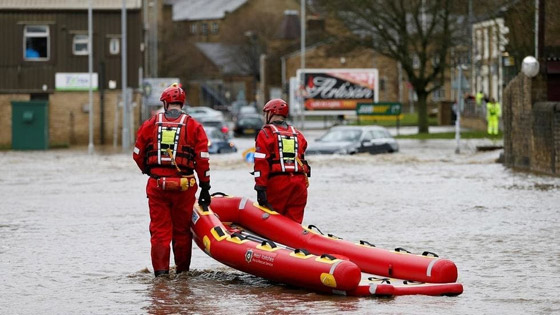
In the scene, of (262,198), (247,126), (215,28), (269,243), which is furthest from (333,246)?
(215,28)

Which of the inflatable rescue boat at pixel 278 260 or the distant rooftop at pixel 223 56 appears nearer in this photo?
the inflatable rescue boat at pixel 278 260

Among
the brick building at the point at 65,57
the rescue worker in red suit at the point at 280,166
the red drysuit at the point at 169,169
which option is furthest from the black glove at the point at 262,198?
the brick building at the point at 65,57

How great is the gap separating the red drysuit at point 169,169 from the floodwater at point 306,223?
1.58 ft

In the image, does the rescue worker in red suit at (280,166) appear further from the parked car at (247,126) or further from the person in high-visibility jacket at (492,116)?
the parked car at (247,126)

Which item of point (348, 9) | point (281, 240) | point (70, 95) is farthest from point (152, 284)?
point (348, 9)

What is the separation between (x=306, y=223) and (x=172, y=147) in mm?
6481

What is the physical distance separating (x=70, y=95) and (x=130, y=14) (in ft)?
13.8

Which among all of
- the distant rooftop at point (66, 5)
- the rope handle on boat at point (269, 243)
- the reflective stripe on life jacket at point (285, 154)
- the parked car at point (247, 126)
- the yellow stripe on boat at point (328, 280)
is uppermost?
the distant rooftop at point (66, 5)

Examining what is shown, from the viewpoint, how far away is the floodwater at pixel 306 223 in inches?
444

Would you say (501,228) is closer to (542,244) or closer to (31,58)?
(542,244)

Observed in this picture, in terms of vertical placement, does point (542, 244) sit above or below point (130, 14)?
below

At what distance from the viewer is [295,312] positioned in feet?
35.1

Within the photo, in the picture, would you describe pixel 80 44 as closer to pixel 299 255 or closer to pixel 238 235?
pixel 238 235

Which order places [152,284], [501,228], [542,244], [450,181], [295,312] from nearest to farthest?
[295,312]
[152,284]
[542,244]
[501,228]
[450,181]
